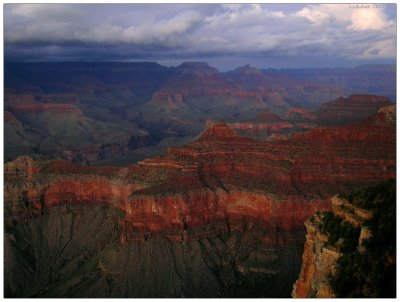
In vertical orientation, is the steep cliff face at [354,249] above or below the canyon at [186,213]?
above

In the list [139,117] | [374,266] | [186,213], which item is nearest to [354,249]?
[374,266]

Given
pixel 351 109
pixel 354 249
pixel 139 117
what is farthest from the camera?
pixel 139 117

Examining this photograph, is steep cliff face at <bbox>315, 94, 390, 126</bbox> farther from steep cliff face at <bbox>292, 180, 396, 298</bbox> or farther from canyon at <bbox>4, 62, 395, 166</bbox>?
steep cliff face at <bbox>292, 180, 396, 298</bbox>

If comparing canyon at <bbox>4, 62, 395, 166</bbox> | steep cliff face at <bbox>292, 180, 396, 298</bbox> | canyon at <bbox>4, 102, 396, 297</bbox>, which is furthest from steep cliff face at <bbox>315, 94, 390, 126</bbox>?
steep cliff face at <bbox>292, 180, 396, 298</bbox>

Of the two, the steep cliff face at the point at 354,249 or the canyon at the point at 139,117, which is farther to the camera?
the canyon at the point at 139,117

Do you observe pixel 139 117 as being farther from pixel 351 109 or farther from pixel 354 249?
pixel 354 249

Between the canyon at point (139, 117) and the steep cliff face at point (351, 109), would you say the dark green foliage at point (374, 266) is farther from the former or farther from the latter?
the steep cliff face at point (351, 109)

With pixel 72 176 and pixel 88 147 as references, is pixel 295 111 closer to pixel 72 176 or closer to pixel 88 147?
pixel 88 147

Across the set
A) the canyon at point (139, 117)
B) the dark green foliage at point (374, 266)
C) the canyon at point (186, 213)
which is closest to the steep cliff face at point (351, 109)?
the canyon at point (139, 117)
